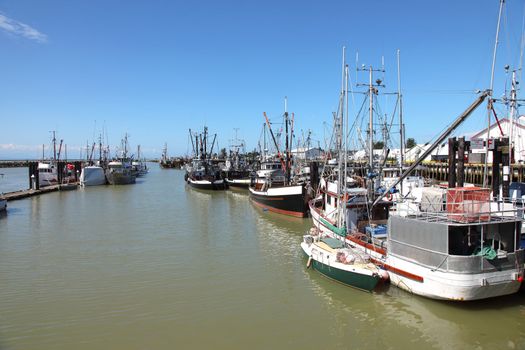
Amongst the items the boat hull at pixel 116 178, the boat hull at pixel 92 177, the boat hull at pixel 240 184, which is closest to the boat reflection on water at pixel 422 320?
the boat hull at pixel 240 184

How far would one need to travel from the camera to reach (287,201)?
33.9 meters

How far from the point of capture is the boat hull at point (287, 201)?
107 ft

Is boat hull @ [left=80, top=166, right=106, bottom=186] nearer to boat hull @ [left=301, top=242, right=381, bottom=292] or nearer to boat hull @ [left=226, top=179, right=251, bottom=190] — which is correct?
boat hull @ [left=226, top=179, right=251, bottom=190]

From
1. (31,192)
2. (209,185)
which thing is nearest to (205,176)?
(209,185)

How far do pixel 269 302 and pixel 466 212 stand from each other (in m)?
7.90

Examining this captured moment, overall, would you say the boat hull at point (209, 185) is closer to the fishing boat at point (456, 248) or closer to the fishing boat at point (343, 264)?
the fishing boat at point (343, 264)

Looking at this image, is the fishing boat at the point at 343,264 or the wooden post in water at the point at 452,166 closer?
the fishing boat at the point at 343,264

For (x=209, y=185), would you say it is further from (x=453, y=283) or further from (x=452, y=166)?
(x=453, y=283)

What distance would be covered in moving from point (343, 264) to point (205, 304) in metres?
5.70

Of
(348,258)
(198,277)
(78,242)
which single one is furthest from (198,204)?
(348,258)

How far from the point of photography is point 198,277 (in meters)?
16.9

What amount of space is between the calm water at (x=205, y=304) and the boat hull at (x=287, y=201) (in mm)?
8562

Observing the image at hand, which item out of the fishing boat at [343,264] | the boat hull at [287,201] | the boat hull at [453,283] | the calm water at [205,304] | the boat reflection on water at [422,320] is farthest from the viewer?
the boat hull at [287,201]

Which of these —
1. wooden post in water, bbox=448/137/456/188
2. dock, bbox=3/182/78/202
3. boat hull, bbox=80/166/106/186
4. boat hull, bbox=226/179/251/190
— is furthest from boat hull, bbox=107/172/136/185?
wooden post in water, bbox=448/137/456/188
